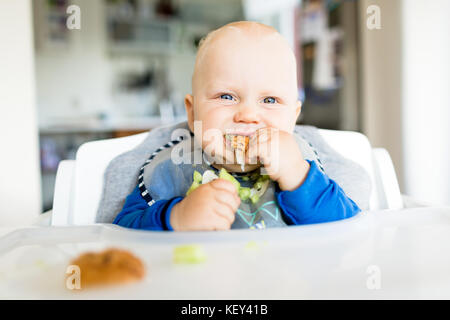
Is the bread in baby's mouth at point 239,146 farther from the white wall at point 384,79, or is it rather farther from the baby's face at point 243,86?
the white wall at point 384,79

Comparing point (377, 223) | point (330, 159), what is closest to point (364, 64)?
point (330, 159)

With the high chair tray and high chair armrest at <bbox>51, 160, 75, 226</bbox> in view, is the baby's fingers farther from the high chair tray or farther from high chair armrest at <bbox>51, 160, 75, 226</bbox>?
high chair armrest at <bbox>51, 160, 75, 226</bbox>

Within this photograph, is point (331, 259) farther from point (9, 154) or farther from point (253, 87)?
point (9, 154)

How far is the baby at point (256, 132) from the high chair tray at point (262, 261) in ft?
0.32

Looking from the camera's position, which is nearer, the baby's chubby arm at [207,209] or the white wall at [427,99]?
the baby's chubby arm at [207,209]

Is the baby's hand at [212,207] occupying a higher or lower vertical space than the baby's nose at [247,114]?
lower

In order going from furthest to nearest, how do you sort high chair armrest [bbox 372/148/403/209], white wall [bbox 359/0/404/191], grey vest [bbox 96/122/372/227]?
white wall [bbox 359/0/404/191] → high chair armrest [bbox 372/148/403/209] → grey vest [bbox 96/122/372/227]

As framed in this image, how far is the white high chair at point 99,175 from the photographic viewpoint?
36.4 inches

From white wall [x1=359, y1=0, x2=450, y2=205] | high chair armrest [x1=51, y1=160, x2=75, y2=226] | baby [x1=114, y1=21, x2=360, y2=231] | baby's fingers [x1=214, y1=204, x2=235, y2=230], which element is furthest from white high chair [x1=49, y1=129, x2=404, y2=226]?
white wall [x1=359, y1=0, x2=450, y2=205]

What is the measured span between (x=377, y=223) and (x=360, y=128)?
2176 mm

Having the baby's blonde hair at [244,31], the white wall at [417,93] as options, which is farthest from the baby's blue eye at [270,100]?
the white wall at [417,93]

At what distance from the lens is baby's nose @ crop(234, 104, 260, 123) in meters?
0.70

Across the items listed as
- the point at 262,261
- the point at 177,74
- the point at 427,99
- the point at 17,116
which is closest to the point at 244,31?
the point at 262,261

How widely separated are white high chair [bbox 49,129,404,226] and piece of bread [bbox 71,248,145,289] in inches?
19.3
